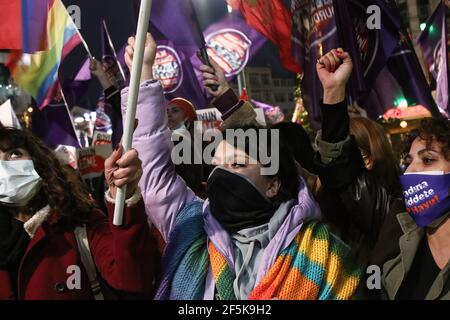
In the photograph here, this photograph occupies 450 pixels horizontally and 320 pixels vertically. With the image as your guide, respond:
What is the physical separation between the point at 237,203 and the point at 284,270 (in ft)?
1.18

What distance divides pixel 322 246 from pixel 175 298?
0.65 metres

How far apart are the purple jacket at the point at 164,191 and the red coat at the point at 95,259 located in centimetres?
21

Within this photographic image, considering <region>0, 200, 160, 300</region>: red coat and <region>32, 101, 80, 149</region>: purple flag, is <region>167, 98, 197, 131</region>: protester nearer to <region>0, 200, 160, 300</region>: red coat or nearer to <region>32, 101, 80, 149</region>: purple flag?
<region>0, 200, 160, 300</region>: red coat

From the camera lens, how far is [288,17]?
168 inches

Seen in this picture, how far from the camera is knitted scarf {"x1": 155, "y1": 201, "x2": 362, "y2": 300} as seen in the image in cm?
231

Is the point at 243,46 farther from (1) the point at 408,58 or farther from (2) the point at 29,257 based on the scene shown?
(2) the point at 29,257

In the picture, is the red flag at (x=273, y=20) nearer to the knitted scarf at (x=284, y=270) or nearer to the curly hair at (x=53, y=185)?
the curly hair at (x=53, y=185)

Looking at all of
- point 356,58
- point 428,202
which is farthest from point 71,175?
point 356,58

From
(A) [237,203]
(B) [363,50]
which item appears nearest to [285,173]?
(A) [237,203]

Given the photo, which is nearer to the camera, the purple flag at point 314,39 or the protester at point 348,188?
the protester at point 348,188

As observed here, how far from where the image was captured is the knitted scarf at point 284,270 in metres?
2.31

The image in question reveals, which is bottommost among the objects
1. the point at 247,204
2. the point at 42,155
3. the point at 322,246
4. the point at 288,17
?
the point at 322,246

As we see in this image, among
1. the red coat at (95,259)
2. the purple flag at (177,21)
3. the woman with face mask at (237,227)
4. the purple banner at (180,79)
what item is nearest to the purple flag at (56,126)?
the purple banner at (180,79)

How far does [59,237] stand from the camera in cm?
256
